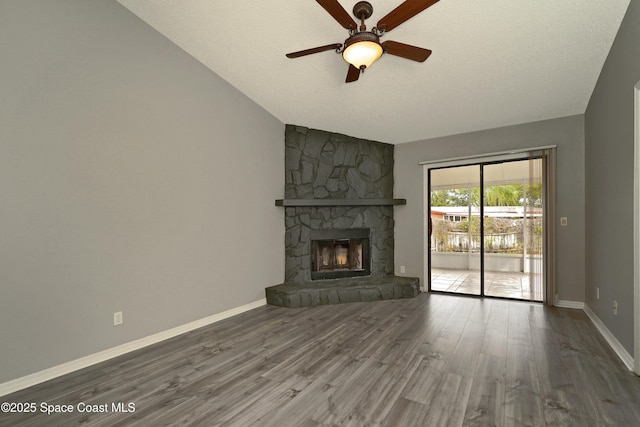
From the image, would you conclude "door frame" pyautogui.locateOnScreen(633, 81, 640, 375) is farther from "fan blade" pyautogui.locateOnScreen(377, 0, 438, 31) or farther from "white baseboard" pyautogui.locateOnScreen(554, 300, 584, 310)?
"white baseboard" pyautogui.locateOnScreen(554, 300, 584, 310)

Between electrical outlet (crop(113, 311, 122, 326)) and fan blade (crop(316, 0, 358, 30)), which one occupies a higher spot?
fan blade (crop(316, 0, 358, 30))

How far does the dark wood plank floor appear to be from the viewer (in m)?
1.79

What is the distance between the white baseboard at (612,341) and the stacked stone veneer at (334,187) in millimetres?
2681

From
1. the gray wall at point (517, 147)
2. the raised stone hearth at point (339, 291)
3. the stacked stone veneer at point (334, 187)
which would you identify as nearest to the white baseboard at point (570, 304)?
the gray wall at point (517, 147)

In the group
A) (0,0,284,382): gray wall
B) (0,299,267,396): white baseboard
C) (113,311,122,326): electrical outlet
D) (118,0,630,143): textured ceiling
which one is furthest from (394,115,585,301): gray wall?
(113,311,122,326): electrical outlet

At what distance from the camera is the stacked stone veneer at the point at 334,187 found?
484 cm

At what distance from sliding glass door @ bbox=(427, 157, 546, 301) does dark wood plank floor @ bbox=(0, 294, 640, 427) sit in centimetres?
123

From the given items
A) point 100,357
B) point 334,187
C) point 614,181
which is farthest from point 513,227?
point 100,357

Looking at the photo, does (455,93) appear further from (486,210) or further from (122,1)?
(122,1)

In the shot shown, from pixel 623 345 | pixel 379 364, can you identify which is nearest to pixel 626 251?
pixel 623 345

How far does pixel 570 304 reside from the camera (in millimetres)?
Result: 4012

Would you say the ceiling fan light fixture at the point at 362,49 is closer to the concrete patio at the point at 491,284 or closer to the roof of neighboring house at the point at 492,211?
the roof of neighboring house at the point at 492,211

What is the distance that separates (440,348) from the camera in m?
2.75

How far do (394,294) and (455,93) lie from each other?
2.93m
